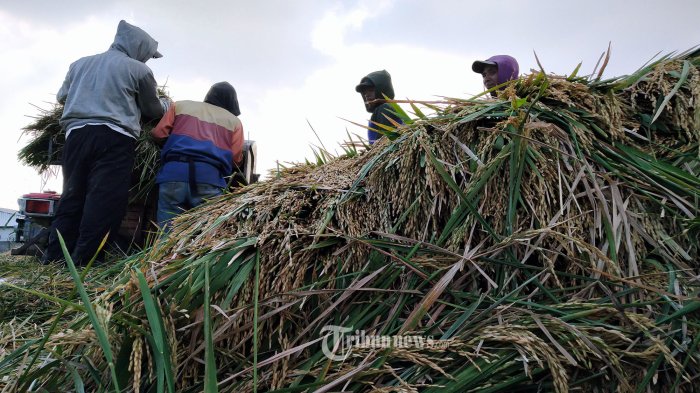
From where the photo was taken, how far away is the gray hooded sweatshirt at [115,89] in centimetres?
367

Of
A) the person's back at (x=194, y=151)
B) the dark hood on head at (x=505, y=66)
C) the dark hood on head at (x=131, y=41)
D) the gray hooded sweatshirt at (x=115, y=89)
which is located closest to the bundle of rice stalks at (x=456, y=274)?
the dark hood on head at (x=505, y=66)

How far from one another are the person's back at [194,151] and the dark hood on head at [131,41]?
1.85ft

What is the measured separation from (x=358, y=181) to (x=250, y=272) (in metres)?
0.51

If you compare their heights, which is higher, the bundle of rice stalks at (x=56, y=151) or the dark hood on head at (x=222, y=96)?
the dark hood on head at (x=222, y=96)

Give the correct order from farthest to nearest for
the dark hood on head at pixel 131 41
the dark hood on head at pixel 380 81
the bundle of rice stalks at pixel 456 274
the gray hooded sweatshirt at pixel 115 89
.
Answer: the dark hood on head at pixel 380 81 < the dark hood on head at pixel 131 41 < the gray hooded sweatshirt at pixel 115 89 < the bundle of rice stalks at pixel 456 274

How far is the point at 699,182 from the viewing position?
140cm

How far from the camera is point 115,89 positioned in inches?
148

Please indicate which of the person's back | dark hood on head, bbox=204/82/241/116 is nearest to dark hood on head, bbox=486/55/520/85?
the person's back

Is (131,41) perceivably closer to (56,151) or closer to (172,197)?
(56,151)

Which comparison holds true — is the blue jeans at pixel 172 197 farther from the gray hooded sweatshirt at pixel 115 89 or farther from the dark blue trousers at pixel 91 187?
the gray hooded sweatshirt at pixel 115 89

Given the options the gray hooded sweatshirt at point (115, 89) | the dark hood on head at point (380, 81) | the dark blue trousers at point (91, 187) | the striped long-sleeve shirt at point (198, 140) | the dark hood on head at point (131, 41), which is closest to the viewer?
the dark blue trousers at point (91, 187)

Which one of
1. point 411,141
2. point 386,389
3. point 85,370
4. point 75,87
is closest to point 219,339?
point 85,370

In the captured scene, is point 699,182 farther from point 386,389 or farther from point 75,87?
point 75,87

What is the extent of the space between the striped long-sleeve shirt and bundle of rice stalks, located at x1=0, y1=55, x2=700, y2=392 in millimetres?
2252
